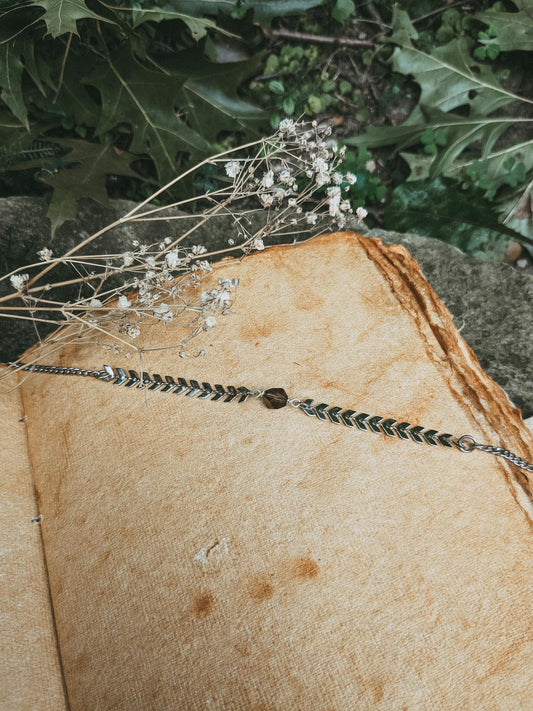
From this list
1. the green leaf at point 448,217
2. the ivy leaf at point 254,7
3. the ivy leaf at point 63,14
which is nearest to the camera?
the ivy leaf at point 63,14

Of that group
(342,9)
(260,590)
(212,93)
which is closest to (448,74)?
(342,9)

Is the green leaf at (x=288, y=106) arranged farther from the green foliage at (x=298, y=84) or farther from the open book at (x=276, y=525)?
the open book at (x=276, y=525)

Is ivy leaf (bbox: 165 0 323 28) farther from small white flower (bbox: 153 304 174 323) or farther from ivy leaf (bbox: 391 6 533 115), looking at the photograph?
small white flower (bbox: 153 304 174 323)

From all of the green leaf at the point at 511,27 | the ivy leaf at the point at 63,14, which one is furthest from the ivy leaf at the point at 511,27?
the ivy leaf at the point at 63,14

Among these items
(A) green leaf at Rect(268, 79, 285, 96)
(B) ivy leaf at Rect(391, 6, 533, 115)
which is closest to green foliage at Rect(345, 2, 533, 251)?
(B) ivy leaf at Rect(391, 6, 533, 115)

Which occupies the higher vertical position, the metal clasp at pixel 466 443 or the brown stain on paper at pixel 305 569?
the metal clasp at pixel 466 443

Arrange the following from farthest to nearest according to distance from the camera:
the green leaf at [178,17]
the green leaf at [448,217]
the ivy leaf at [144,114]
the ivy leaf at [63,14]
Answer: the green leaf at [448,217]
the ivy leaf at [144,114]
the green leaf at [178,17]
the ivy leaf at [63,14]
